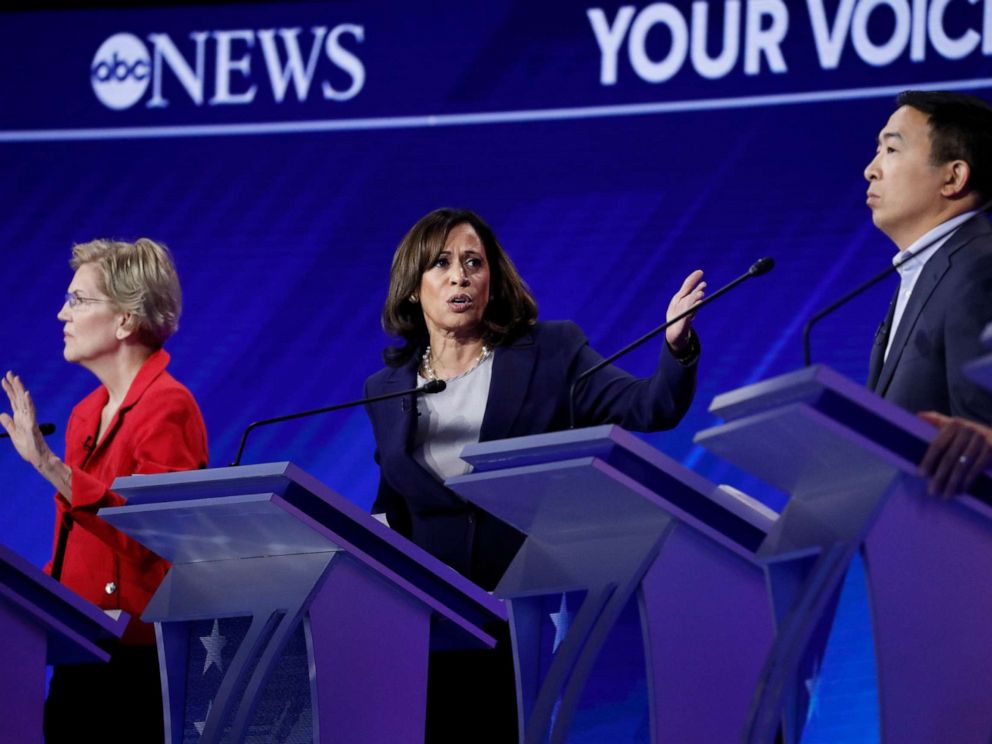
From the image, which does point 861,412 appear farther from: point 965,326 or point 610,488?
point 965,326

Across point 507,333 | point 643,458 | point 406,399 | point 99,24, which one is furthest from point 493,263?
point 99,24

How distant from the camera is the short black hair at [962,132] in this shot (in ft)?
8.21

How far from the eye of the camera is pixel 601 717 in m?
1.98

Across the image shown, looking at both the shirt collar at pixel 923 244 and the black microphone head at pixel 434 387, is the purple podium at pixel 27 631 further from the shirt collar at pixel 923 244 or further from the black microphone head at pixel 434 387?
the shirt collar at pixel 923 244

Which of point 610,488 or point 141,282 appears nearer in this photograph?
point 610,488

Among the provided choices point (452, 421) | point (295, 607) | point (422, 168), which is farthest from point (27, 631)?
point (422, 168)

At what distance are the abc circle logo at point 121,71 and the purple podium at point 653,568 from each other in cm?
278

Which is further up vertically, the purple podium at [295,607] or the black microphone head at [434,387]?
the black microphone head at [434,387]

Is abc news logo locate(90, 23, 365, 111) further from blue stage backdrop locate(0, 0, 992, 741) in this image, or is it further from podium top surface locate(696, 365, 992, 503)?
podium top surface locate(696, 365, 992, 503)

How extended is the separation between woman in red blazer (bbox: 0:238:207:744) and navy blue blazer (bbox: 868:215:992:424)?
56.6 inches

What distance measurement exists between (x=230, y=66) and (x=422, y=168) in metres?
0.68

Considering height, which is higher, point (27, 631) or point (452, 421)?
point (452, 421)

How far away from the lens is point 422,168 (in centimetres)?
427

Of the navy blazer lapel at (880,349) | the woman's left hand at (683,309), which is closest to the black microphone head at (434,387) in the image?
the woman's left hand at (683,309)
